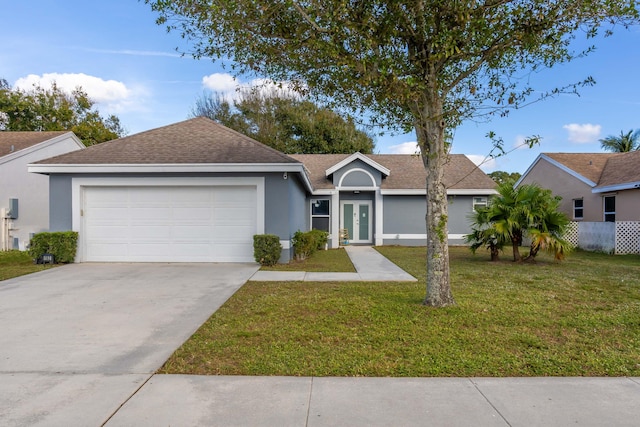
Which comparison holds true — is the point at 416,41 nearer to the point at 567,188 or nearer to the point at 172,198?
the point at 172,198

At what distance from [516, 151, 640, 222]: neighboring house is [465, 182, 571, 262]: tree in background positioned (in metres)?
6.05

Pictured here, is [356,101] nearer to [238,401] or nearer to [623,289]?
[238,401]

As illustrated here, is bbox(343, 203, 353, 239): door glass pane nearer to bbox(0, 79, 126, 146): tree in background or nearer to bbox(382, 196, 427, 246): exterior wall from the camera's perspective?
bbox(382, 196, 427, 246): exterior wall

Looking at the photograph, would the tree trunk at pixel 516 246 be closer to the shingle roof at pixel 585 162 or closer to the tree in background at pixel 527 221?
the tree in background at pixel 527 221

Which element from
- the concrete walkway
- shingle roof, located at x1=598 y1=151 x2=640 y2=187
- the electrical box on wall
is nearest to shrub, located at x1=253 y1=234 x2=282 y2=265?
the concrete walkway

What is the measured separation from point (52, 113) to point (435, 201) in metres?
31.7

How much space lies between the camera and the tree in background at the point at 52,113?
89.6ft

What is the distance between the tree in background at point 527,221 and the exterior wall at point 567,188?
5.07m

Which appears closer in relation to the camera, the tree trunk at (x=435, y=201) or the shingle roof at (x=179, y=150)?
the tree trunk at (x=435, y=201)

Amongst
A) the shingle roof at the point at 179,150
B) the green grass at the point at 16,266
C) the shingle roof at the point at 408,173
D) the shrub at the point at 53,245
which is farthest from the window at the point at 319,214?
the green grass at the point at 16,266

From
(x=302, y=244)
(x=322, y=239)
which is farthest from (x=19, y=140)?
(x=302, y=244)

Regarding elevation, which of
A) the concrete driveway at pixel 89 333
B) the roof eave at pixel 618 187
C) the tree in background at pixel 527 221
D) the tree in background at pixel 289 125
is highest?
the tree in background at pixel 289 125

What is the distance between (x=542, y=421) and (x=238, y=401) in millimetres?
2393

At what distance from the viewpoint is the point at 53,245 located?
1120 centimetres
